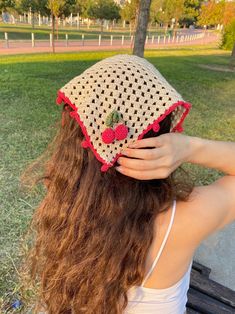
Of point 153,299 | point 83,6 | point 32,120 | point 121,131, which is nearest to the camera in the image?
point 121,131

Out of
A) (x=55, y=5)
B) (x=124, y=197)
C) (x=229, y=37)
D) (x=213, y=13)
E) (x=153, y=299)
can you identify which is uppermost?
(x=124, y=197)

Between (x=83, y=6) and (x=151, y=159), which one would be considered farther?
(x=83, y=6)

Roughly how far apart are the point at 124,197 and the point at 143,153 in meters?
0.21

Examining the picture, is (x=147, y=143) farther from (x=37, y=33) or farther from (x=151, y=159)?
(x=37, y=33)

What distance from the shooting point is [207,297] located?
2.28 m

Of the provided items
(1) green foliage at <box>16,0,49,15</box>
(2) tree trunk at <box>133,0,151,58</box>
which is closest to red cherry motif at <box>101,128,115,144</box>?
(2) tree trunk at <box>133,0,151,58</box>

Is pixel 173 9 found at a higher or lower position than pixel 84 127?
lower

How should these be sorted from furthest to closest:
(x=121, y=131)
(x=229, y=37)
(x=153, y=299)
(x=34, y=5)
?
1. (x=34, y=5)
2. (x=229, y=37)
3. (x=153, y=299)
4. (x=121, y=131)

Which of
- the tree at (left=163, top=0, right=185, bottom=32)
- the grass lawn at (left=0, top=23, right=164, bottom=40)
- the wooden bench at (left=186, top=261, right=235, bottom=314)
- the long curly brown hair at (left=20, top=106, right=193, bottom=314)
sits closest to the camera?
the long curly brown hair at (left=20, top=106, right=193, bottom=314)

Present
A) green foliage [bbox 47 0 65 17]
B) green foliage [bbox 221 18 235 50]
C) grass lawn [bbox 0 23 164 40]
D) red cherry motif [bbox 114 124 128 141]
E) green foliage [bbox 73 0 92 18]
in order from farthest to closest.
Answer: green foliage [bbox 73 0 92 18]
grass lawn [bbox 0 23 164 40]
green foliage [bbox 221 18 235 50]
green foliage [bbox 47 0 65 17]
red cherry motif [bbox 114 124 128 141]

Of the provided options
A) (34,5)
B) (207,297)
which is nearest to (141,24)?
(207,297)

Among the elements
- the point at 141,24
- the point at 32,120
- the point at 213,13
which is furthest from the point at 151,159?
the point at 213,13

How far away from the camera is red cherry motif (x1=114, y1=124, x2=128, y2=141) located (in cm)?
90

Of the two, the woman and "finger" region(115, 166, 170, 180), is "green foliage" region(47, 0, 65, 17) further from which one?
"finger" region(115, 166, 170, 180)
